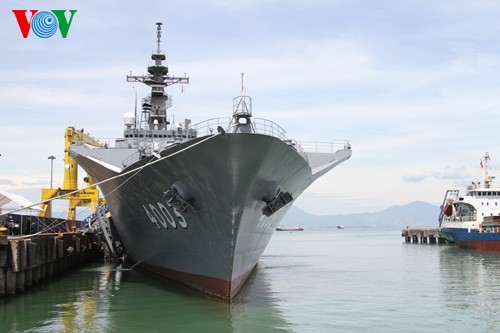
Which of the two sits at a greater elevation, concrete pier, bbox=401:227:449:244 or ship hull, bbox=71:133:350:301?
ship hull, bbox=71:133:350:301

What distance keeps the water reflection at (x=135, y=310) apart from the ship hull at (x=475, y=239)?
1014 inches

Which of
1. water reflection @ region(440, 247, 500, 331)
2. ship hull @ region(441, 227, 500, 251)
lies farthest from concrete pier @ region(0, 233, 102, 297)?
ship hull @ region(441, 227, 500, 251)

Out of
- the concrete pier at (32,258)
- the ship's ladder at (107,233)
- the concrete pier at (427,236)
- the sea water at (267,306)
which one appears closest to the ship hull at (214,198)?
the sea water at (267,306)

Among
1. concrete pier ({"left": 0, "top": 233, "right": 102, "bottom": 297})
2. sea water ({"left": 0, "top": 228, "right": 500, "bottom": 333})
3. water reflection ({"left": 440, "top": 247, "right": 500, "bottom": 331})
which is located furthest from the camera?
concrete pier ({"left": 0, "top": 233, "right": 102, "bottom": 297})

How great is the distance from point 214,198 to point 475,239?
33.3 m

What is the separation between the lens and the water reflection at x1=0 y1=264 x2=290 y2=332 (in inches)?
455

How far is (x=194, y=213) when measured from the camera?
12742 millimetres

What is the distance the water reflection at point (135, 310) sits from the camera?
11.6 meters

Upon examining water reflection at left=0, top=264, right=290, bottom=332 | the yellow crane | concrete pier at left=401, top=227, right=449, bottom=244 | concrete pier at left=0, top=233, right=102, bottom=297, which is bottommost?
concrete pier at left=401, top=227, right=449, bottom=244

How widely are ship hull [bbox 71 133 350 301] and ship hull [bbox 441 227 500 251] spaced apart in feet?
91.0

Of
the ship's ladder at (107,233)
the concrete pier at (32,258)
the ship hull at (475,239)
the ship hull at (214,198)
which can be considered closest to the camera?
the ship hull at (214,198)

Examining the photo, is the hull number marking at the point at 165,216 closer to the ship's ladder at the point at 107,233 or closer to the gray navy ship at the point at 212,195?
the gray navy ship at the point at 212,195

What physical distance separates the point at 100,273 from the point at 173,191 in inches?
469

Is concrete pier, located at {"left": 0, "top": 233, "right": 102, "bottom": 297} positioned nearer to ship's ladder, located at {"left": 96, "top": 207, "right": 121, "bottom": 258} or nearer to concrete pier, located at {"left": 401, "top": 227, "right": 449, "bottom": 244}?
ship's ladder, located at {"left": 96, "top": 207, "right": 121, "bottom": 258}
